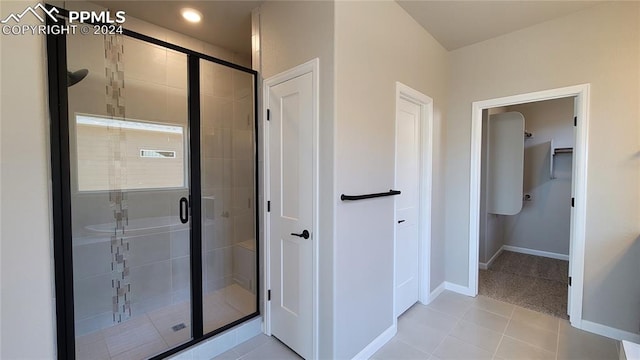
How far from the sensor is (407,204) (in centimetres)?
252

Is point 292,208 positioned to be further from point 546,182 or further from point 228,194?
point 546,182

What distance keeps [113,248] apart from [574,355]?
3.75m

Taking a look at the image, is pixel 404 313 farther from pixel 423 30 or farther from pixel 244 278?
pixel 423 30

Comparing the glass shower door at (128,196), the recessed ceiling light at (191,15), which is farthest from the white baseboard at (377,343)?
the recessed ceiling light at (191,15)

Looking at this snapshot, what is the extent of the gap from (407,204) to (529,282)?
6.89 feet

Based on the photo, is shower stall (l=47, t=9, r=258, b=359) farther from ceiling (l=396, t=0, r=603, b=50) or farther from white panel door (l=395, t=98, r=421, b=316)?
ceiling (l=396, t=0, r=603, b=50)

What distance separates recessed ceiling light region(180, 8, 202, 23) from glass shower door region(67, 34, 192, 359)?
522 mm

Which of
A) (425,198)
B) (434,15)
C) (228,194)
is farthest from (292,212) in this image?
(434,15)

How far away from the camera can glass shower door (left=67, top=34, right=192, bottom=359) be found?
6.46 feet

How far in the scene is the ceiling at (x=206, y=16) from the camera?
2158 millimetres

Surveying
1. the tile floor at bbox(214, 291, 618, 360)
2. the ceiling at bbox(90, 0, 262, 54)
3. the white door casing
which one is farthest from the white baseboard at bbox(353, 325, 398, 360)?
the ceiling at bbox(90, 0, 262, 54)

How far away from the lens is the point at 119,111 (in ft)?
7.19

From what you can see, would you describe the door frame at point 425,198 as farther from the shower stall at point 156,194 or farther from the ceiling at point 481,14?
the shower stall at point 156,194

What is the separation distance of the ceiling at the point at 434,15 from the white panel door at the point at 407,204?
77cm
